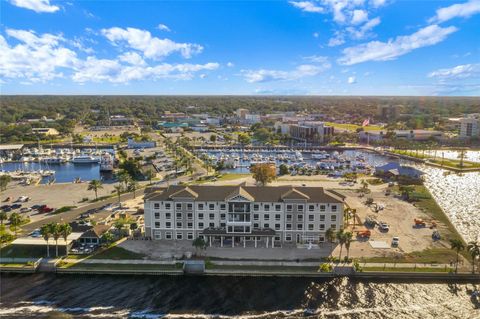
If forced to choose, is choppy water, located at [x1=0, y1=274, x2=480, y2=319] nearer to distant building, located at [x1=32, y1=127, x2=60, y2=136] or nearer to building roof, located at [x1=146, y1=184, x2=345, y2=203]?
building roof, located at [x1=146, y1=184, x2=345, y2=203]

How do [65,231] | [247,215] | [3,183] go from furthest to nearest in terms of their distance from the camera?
[3,183] → [247,215] → [65,231]

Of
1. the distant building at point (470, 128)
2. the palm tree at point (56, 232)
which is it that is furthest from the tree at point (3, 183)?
the distant building at point (470, 128)

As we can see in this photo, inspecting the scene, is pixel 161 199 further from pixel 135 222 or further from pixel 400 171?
pixel 400 171

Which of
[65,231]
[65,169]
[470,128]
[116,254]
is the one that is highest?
A: [470,128]

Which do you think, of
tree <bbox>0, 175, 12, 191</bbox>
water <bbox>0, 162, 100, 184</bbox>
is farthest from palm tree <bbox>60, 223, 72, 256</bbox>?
water <bbox>0, 162, 100, 184</bbox>

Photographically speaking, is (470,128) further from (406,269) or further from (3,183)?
(3,183)

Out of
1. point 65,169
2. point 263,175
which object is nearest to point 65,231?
point 263,175

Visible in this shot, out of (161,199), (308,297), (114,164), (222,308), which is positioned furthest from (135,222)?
(114,164)

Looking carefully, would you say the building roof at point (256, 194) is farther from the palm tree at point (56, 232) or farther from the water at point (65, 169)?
the water at point (65, 169)
